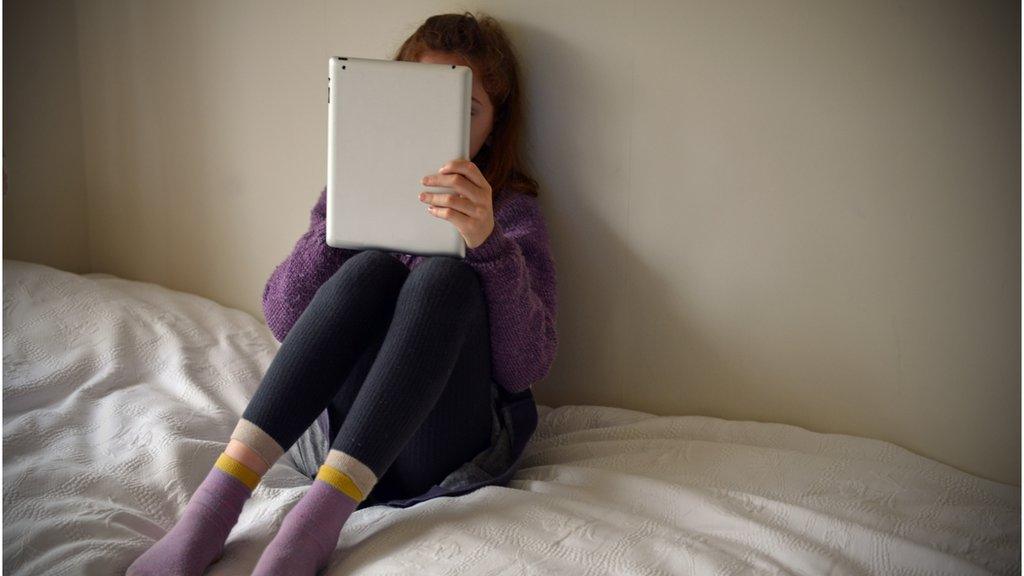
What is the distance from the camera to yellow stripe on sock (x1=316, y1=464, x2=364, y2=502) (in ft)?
2.68

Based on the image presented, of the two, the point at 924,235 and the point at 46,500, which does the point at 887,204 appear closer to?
the point at 924,235

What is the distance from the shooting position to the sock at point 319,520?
77 centimetres

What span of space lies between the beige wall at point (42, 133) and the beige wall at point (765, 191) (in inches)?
13.7

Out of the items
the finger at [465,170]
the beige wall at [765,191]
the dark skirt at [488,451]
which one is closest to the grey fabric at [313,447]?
the dark skirt at [488,451]

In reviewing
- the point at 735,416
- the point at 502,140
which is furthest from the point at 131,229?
the point at 735,416

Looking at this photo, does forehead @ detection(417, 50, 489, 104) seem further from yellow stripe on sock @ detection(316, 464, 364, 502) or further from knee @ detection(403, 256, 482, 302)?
yellow stripe on sock @ detection(316, 464, 364, 502)

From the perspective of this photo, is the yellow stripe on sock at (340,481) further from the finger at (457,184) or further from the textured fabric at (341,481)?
the finger at (457,184)

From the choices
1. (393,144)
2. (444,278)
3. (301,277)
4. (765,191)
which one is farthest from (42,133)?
(765,191)

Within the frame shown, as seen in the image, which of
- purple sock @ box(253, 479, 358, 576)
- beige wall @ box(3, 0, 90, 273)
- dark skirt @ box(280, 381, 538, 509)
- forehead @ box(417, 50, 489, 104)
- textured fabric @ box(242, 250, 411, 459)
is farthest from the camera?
beige wall @ box(3, 0, 90, 273)

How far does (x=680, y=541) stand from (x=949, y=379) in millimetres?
470

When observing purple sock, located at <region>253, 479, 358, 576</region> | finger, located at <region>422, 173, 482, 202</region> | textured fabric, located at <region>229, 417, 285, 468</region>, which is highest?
finger, located at <region>422, 173, 482, 202</region>

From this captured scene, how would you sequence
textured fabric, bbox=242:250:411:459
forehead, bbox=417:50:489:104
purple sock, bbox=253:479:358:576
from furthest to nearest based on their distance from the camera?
forehead, bbox=417:50:489:104, textured fabric, bbox=242:250:411:459, purple sock, bbox=253:479:358:576

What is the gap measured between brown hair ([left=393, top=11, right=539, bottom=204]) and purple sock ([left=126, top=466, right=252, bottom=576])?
21.4 inches

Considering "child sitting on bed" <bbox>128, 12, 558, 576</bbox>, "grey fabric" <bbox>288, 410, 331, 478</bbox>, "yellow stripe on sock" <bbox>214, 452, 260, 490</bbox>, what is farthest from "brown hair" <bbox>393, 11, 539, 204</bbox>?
"yellow stripe on sock" <bbox>214, 452, 260, 490</bbox>
